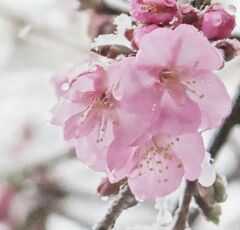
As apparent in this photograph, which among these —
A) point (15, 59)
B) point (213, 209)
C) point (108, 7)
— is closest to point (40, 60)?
point (15, 59)

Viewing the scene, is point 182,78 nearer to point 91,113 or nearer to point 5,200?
point 91,113

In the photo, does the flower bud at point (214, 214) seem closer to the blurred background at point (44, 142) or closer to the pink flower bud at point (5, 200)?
the blurred background at point (44, 142)

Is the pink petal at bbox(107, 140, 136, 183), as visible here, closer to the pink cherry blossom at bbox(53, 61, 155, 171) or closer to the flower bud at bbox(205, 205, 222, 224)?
the pink cherry blossom at bbox(53, 61, 155, 171)

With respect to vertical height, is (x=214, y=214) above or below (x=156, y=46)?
below

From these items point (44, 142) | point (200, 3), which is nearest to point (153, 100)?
point (200, 3)

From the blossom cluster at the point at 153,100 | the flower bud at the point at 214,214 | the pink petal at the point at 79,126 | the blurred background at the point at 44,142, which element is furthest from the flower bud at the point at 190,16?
the blurred background at the point at 44,142

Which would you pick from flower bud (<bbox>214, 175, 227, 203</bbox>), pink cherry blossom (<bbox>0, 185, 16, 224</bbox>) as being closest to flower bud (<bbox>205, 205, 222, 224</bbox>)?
flower bud (<bbox>214, 175, 227, 203</bbox>)
